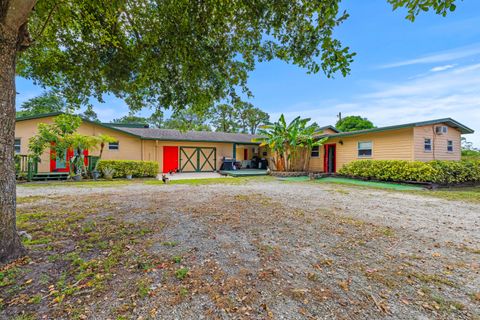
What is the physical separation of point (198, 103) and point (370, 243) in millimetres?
4308

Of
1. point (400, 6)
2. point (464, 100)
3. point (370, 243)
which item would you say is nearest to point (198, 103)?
point (400, 6)

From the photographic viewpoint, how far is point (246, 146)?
19719 millimetres

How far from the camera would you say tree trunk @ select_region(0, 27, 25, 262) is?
2.24 m

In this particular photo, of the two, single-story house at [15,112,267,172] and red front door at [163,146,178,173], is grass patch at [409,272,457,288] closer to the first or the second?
single-story house at [15,112,267,172]

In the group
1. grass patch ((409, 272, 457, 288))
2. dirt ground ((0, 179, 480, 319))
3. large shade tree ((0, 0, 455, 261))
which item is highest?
large shade tree ((0, 0, 455, 261))

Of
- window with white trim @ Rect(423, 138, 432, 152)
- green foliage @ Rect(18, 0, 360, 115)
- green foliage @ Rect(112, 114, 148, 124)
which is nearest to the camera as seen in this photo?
green foliage @ Rect(18, 0, 360, 115)

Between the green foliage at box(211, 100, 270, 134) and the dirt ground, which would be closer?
the dirt ground

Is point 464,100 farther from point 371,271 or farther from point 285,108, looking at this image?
point 371,271

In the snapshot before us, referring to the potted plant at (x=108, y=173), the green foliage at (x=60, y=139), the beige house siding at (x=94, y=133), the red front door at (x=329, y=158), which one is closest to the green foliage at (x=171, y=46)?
the green foliage at (x=60, y=139)

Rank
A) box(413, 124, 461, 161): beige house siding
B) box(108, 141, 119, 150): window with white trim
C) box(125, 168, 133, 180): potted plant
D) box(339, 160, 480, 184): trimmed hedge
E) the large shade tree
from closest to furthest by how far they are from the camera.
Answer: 1. the large shade tree
2. box(339, 160, 480, 184): trimmed hedge
3. box(413, 124, 461, 161): beige house siding
4. box(125, 168, 133, 180): potted plant
5. box(108, 141, 119, 150): window with white trim

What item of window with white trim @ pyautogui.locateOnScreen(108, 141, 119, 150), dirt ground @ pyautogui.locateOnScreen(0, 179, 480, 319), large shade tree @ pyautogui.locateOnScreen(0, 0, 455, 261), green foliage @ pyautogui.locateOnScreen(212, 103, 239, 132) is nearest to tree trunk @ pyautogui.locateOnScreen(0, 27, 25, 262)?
large shade tree @ pyautogui.locateOnScreen(0, 0, 455, 261)

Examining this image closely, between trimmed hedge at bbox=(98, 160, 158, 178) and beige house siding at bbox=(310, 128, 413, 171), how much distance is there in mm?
11288

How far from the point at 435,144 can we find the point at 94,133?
63.7 feet

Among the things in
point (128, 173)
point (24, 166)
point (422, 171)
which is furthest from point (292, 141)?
point (24, 166)
